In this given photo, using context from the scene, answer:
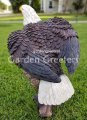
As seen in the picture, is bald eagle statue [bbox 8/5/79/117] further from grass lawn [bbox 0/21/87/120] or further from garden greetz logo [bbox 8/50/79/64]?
grass lawn [bbox 0/21/87/120]

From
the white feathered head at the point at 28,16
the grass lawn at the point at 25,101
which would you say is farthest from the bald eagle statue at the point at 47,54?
the grass lawn at the point at 25,101

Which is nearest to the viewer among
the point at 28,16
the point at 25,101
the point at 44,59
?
the point at 44,59

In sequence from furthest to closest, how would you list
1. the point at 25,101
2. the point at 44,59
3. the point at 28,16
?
the point at 25,101 → the point at 28,16 → the point at 44,59

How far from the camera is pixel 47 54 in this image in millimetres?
3039

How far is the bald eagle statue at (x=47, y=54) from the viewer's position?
296 centimetres

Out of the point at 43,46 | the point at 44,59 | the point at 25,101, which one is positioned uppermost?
the point at 43,46

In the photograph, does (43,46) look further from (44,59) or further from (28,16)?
(28,16)

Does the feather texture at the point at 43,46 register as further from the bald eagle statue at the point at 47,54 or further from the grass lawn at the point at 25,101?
the grass lawn at the point at 25,101

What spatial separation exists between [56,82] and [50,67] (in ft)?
0.51

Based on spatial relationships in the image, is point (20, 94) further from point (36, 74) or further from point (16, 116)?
point (36, 74)

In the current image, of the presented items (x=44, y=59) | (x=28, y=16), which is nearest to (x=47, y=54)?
(x=44, y=59)

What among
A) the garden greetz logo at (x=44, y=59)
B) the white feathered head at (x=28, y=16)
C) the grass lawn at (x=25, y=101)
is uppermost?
the white feathered head at (x=28, y=16)

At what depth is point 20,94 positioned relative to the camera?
15.0ft

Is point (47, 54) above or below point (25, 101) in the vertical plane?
above
